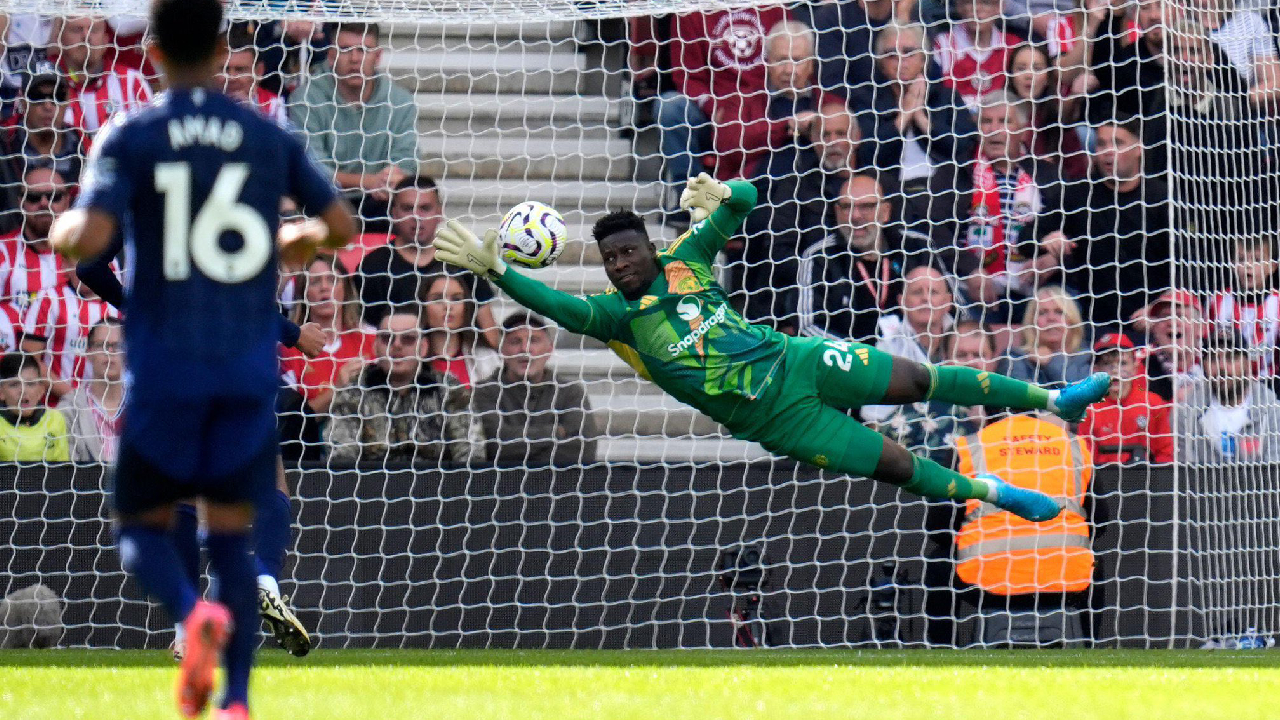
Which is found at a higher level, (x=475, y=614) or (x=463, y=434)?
(x=463, y=434)

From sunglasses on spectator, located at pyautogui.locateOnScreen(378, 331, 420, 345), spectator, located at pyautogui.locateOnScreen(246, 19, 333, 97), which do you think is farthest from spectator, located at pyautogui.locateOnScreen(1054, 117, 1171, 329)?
spectator, located at pyautogui.locateOnScreen(246, 19, 333, 97)

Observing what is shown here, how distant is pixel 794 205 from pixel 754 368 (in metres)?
2.32

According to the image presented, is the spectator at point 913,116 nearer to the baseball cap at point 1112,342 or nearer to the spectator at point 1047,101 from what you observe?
the spectator at point 1047,101

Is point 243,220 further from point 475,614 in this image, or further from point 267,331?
point 475,614

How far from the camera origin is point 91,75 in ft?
A: 28.6

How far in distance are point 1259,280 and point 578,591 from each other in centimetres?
373

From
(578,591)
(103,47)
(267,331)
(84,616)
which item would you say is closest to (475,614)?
(578,591)

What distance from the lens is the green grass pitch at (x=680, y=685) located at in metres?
4.54

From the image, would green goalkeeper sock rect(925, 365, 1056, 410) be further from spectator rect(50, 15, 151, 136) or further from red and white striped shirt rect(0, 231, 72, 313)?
spectator rect(50, 15, 151, 136)

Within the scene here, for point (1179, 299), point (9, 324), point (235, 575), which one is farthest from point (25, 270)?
point (1179, 299)

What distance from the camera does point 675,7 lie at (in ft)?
26.0

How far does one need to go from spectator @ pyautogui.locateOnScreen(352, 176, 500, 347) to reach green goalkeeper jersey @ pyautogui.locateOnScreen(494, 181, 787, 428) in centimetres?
196

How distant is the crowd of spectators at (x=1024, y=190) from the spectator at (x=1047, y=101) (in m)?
0.01

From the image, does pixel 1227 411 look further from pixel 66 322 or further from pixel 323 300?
pixel 66 322
